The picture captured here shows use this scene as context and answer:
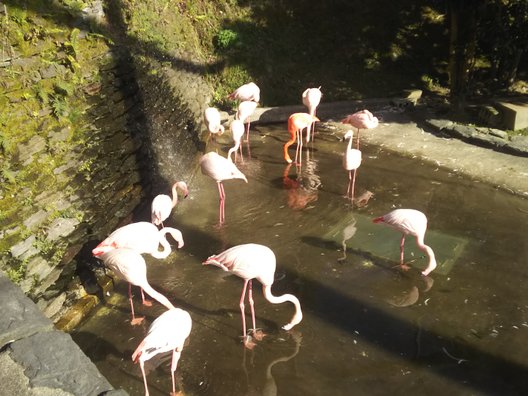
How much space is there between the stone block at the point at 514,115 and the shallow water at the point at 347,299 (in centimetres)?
192

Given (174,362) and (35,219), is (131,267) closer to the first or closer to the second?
(174,362)

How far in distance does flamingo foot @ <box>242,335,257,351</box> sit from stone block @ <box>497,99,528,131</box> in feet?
20.1

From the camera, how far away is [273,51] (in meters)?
10.7

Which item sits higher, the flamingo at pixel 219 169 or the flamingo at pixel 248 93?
the flamingo at pixel 248 93

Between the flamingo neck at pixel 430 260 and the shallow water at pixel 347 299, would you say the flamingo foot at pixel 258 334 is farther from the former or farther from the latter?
the flamingo neck at pixel 430 260

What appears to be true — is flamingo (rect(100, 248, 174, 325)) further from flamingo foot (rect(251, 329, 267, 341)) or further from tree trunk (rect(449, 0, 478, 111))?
tree trunk (rect(449, 0, 478, 111))

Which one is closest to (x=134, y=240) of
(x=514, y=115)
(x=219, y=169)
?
(x=219, y=169)

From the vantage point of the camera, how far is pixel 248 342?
4.10 metres

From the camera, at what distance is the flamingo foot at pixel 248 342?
13.4 ft

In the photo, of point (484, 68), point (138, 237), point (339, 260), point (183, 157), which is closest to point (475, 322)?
point (339, 260)

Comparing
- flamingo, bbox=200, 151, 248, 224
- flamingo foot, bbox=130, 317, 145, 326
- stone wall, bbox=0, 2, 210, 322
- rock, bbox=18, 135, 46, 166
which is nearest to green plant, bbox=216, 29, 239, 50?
stone wall, bbox=0, 2, 210, 322

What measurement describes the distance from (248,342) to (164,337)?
36.0 inches

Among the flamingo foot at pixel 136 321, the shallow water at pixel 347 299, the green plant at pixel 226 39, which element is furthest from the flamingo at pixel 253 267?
the green plant at pixel 226 39

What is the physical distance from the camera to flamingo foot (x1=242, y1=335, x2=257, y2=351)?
13.4ft
